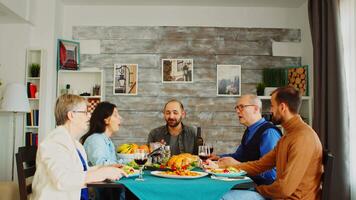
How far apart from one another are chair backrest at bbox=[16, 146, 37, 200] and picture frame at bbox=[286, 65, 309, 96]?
3.34 metres

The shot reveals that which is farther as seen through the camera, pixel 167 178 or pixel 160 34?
pixel 160 34

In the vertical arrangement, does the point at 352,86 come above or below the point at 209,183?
above

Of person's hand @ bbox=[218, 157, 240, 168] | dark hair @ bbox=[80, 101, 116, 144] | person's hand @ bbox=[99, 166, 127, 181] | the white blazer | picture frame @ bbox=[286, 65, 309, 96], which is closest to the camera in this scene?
the white blazer

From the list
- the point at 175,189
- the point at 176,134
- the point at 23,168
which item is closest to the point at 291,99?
the point at 175,189

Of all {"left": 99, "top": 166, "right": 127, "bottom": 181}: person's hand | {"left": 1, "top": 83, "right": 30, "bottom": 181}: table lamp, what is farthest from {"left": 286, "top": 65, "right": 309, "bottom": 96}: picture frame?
{"left": 1, "top": 83, "right": 30, "bottom": 181}: table lamp

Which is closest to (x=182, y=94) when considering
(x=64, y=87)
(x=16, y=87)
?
Answer: (x=64, y=87)

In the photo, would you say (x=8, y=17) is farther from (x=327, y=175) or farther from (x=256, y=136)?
(x=327, y=175)

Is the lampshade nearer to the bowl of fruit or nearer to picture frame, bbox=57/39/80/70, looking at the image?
picture frame, bbox=57/39/80/70

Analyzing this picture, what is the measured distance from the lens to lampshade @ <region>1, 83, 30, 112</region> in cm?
377

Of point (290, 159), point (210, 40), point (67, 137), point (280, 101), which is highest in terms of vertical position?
point (210, 40)

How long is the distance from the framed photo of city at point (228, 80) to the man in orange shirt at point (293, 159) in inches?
89.8

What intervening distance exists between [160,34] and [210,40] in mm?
707

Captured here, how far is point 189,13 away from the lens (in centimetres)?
466

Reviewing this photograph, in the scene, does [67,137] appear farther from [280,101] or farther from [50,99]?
[50,99]
